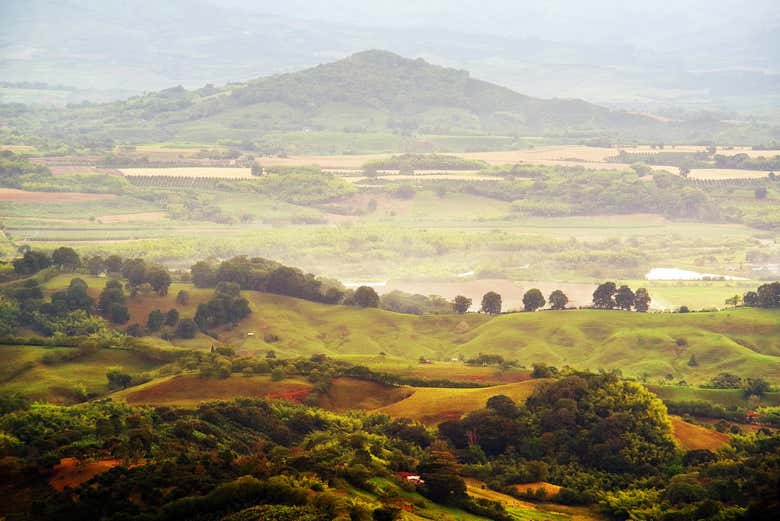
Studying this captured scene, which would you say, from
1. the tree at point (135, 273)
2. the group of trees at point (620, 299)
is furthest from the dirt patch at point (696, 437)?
the tree at point (135, 273)

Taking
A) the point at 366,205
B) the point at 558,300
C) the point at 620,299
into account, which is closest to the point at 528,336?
the point at 558,300

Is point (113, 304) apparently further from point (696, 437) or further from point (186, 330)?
point (696, 437)

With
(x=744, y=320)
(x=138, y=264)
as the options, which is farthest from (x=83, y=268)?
(x=744, y=320)

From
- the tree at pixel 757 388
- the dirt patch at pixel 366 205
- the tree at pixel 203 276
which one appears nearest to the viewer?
the tree at pixel 757 388

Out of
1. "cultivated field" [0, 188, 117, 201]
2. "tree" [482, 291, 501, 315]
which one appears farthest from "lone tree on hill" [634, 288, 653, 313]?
"cultivated field" [0, 188, 117, 201]

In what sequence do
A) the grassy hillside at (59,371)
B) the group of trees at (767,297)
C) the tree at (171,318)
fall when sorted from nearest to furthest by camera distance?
the grassy hillside at (59,371) < the tree at (171,318) < the group of trees at (767,297)

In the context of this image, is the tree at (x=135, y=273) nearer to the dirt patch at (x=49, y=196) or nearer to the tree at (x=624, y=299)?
the tree at (x=624, y=299)

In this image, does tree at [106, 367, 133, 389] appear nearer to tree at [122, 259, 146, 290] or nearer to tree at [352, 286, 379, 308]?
tree at [122, 259, 146, 290]
